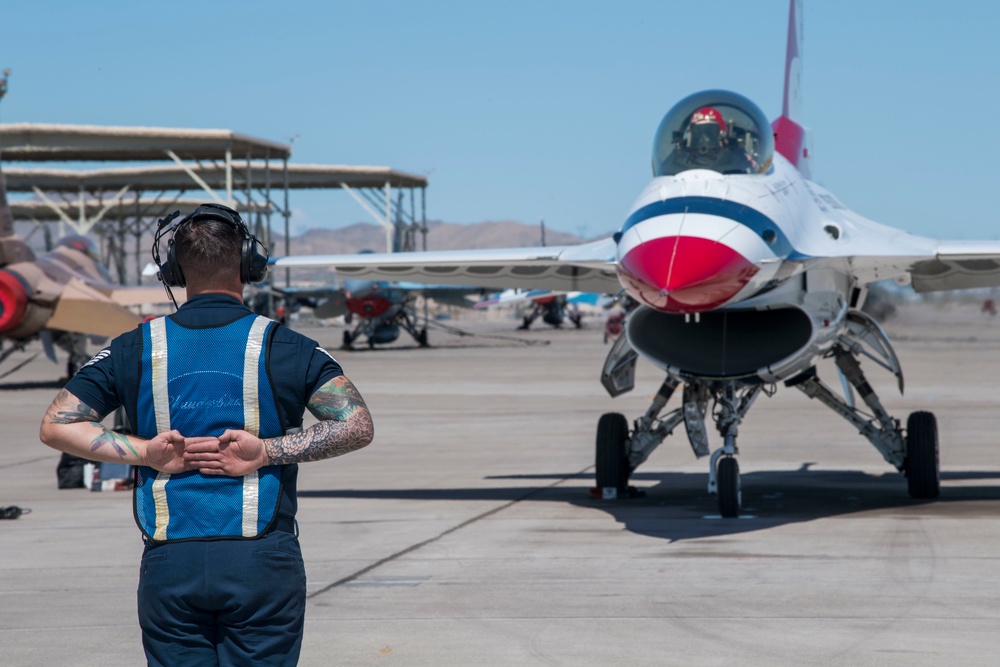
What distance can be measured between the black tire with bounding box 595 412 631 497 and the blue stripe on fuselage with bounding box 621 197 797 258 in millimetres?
2824

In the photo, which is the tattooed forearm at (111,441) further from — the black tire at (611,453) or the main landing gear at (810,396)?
the black tire at (611,453)

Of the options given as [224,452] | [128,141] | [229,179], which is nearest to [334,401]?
[224,452]

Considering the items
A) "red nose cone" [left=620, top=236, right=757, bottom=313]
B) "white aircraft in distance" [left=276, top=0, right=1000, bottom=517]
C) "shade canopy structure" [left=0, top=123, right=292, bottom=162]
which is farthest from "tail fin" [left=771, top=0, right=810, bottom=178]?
"shade canopy structure" [left=0, top=123, right=292, bottom=162]

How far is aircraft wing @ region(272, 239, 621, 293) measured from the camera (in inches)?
469

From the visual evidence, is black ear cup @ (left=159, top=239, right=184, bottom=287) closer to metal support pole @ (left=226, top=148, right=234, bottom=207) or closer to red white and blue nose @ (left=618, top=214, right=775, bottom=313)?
red white and blue nose @ (left=618, top=214, right=775, bottom=313)

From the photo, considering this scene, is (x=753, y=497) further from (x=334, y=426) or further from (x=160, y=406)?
(x=160, y=406)

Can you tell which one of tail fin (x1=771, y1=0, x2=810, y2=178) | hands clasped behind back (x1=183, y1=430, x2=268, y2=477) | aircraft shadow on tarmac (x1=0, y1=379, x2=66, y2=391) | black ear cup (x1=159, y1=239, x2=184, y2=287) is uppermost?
tail fin (x1=771, y1=0, x2=810, y2=178)

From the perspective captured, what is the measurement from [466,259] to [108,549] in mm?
4683

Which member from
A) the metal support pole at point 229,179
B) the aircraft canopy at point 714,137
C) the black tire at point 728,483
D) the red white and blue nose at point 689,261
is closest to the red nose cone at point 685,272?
the red white and blue nose at point 689,261

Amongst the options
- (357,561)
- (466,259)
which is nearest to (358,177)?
(466,259)

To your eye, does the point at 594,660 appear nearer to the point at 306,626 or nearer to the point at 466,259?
the point at 306,626

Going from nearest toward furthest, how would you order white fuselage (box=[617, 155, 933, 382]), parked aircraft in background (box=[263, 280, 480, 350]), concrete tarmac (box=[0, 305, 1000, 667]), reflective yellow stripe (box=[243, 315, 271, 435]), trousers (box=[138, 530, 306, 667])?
1. trousers (box=[138, 530, 306, 667])
2. reflective yellow stripe (box=[243, 315, 271, 435])
3. concrete tarmac (box=[0, 305, 1000, 667])
4. white fuselage (box=[617, 155, 933, 382])
5. parked aircraft in background (box=[263, 280, 480, 350])

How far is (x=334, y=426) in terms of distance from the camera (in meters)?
3.67

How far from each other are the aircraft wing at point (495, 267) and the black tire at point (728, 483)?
2.22 metres
